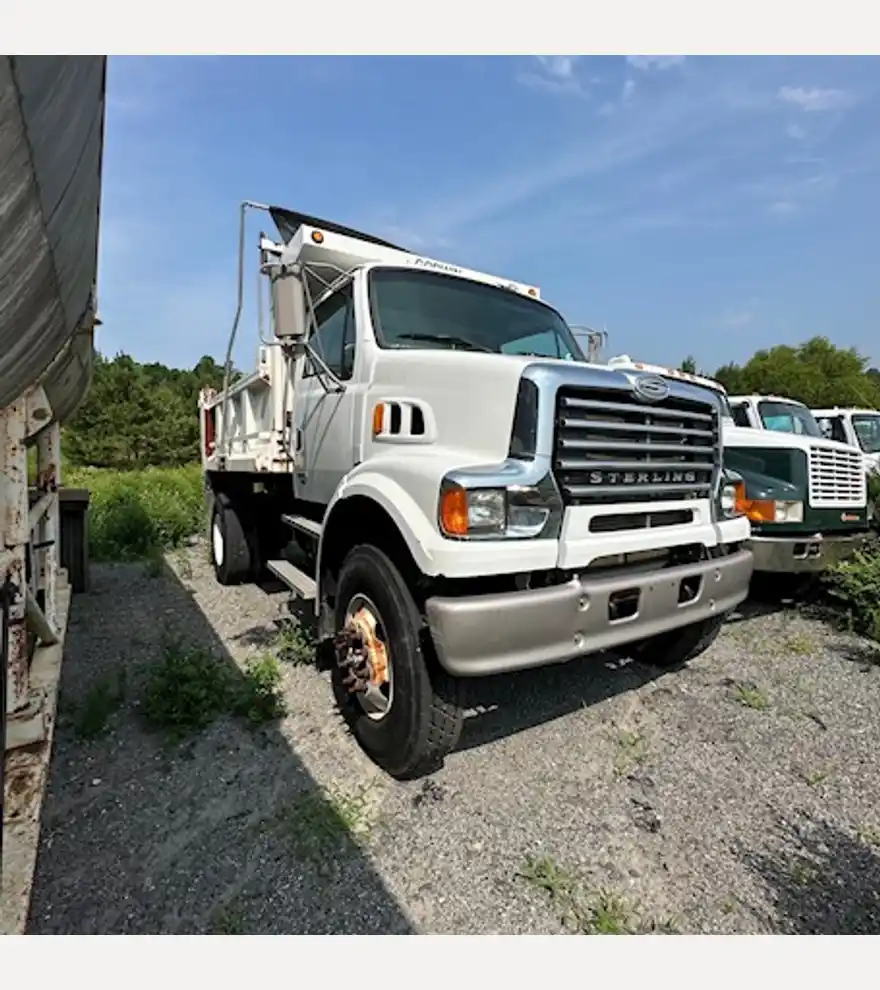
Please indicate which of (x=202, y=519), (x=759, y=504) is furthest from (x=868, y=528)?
(x=202, y=519)

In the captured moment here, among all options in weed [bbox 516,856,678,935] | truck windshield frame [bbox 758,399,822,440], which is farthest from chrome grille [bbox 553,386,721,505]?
truck windshield frame [bbox 758,399,822,440]

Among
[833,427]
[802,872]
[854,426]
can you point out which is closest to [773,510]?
[802,872]

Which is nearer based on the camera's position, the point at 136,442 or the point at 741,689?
the point at 741,689

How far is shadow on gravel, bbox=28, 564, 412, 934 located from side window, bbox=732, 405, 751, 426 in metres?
6.50

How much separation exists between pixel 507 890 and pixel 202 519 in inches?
336

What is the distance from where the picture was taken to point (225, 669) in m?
3.83

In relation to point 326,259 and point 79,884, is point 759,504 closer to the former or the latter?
point 326,259

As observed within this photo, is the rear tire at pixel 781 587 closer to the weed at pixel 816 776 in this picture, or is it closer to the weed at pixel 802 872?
the weed at pixel 816 776

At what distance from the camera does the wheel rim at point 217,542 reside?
5996mm

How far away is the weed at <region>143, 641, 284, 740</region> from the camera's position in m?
3.18

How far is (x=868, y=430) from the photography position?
9898 mm

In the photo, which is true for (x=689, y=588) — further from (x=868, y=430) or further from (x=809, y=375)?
(x=809, y=375)

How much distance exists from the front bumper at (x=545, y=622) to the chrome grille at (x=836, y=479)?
2.91 m

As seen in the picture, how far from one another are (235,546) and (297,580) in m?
2.04
